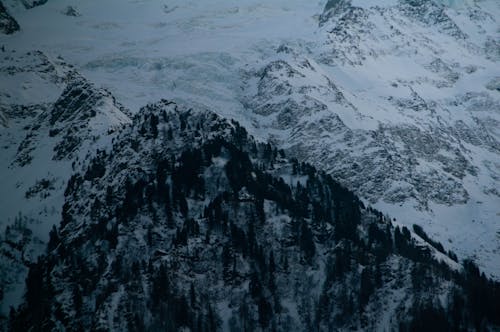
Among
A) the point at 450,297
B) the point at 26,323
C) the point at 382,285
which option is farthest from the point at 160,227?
the point at 450,297

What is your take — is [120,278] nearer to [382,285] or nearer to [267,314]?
[267,314]

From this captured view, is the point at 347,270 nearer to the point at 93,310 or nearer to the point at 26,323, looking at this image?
the point at 93,310

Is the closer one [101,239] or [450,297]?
[450,297]

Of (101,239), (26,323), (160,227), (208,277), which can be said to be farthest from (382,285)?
(26,323)

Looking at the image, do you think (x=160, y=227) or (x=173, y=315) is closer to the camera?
(x=173, y=315)

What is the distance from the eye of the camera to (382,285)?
191 m

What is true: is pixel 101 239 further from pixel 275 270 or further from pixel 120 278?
pixel 275 270

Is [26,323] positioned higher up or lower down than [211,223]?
lower down

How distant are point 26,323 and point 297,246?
6272 centimetres

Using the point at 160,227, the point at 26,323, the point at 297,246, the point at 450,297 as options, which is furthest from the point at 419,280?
the point at 26,323

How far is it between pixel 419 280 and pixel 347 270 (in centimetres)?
1589

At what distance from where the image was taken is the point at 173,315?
182250 mm

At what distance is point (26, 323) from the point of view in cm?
19250

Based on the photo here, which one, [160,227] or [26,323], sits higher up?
[160,227]
